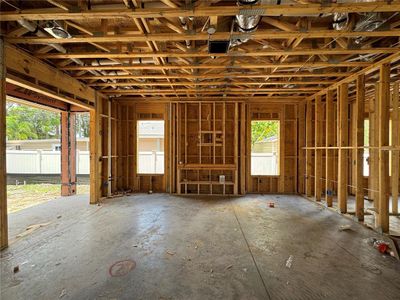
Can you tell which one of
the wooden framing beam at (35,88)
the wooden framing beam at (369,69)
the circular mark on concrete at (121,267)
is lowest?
the circular mark on concrete at (121,267)

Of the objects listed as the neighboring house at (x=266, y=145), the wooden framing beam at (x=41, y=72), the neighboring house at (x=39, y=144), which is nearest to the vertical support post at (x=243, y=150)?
the wooden framing beam at (x=41, y=72)

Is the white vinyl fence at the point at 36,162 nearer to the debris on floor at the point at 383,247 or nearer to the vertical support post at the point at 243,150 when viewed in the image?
the vertical support post at the point at 243,150

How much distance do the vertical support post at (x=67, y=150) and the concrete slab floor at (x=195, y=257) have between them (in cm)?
190

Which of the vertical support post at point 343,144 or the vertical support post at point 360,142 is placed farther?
the vertical support post at point 343,144

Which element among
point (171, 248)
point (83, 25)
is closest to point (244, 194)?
point (171, 248)

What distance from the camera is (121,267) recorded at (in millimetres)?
2486

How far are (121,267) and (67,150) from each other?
5.32 m

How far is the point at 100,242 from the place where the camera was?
3.17m

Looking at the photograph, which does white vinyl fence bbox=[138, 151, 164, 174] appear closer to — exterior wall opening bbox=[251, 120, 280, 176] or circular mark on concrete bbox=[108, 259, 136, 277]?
exterior wall opening bbox=[251, 120, 280, 176]

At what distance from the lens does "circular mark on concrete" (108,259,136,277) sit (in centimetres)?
237

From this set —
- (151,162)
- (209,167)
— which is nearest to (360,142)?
(209,167)

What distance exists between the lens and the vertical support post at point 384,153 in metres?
3.51

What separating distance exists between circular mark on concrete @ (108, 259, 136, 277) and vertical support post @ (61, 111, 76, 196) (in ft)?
16.8

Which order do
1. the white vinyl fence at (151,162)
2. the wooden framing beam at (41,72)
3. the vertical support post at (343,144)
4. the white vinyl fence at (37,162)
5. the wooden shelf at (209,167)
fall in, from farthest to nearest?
the white vinyl fence at (151,162) < the white vinyl fence at (37,162) < the wooden shelf at (209,167) < the vertical support post at (343,144) < the wooden framing beam at (41,72)
